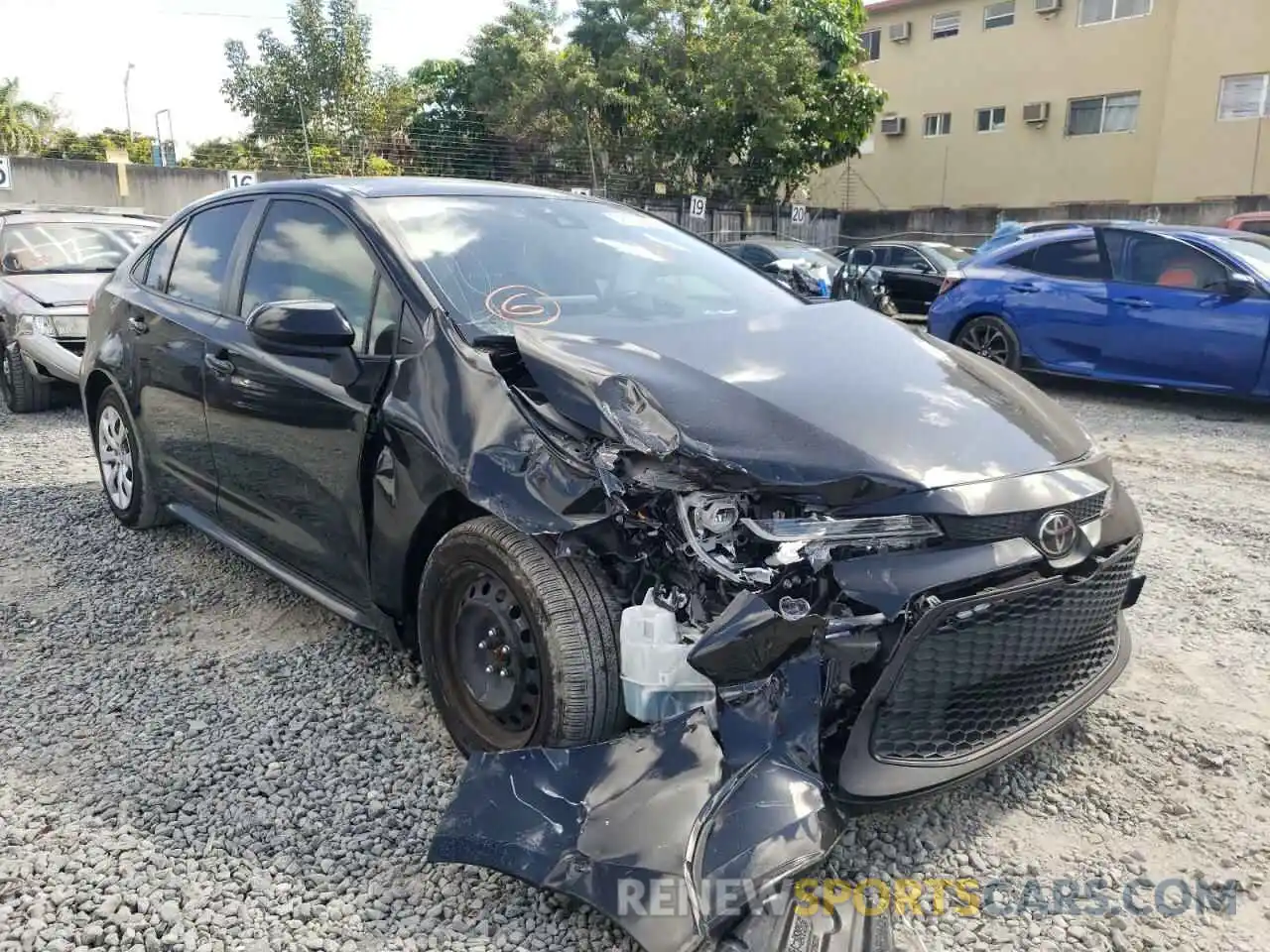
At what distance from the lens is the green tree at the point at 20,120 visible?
28938mm

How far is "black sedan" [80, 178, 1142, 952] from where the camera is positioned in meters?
2.06

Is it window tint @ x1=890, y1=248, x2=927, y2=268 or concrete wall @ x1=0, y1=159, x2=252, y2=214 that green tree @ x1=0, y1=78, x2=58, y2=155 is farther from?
window tint @ x1=890, y1=248, x2=927, y2=268

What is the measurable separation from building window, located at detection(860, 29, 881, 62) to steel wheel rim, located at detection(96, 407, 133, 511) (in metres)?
28.7

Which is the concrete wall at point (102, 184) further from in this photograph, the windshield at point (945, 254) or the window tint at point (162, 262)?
the window tint at point (162, 262)

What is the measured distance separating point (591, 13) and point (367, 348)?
23502mm

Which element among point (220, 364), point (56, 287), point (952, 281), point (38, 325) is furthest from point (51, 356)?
point (952, 281)

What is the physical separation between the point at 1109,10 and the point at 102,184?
2320 centimetres

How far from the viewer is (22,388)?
7.62 meters

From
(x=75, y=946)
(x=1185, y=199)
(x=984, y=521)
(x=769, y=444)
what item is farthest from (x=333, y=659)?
(x=1185, y=199)

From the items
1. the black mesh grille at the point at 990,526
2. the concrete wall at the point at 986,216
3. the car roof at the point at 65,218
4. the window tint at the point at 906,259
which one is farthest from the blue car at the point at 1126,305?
the concrete wall at the point at 986,216

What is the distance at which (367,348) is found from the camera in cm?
295

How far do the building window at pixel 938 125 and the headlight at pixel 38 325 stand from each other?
26.0m

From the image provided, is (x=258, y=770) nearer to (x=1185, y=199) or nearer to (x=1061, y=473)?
(x=1061, y=473)

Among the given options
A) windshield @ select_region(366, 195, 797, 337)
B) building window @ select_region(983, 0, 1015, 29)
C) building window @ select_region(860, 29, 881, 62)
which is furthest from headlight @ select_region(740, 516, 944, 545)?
building window @ select_region(860, 29, 881, 62)
